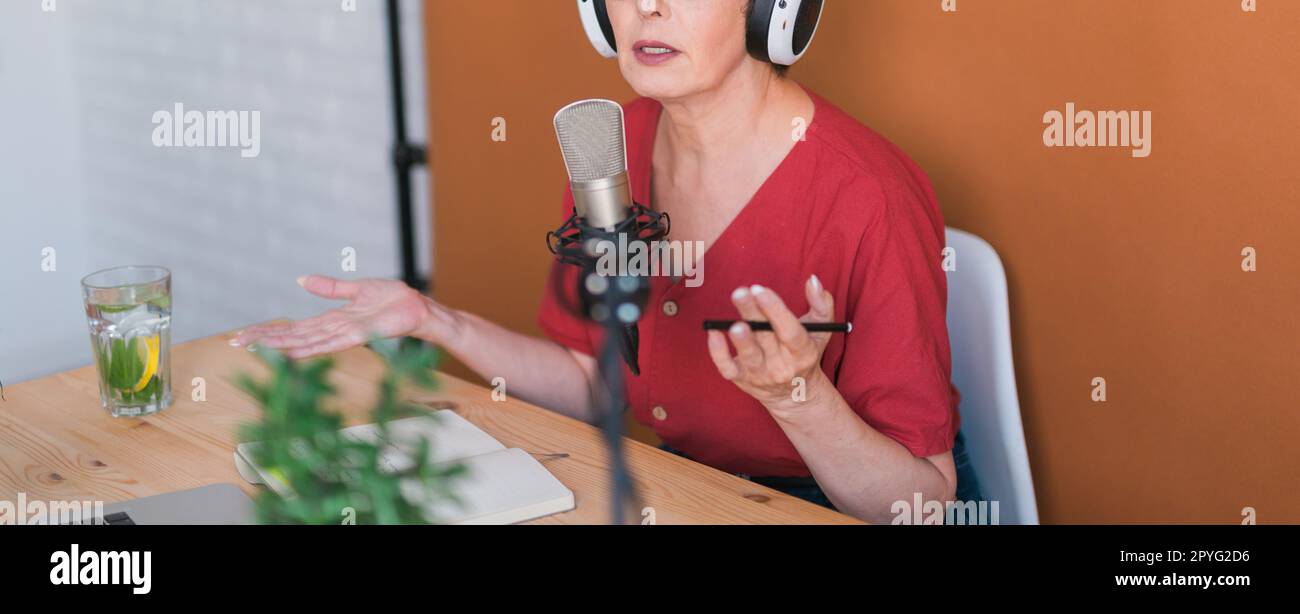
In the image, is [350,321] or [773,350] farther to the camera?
[350,321]

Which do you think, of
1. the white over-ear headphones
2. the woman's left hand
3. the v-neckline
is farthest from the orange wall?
the woman's left hand

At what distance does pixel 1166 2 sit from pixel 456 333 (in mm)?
976

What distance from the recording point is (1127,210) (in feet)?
5.10

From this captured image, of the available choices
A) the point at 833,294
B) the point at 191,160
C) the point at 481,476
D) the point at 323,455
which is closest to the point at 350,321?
the point at 481,476

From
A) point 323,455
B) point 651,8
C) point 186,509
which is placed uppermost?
point 651,8

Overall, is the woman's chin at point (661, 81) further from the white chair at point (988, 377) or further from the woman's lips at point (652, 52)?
the white chair at point (988, 377)

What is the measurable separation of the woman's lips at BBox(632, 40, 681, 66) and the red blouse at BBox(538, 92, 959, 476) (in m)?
0.20

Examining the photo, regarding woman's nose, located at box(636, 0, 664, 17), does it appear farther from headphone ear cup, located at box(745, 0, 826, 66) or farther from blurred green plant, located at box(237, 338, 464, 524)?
blurred green plant, located at box(237, 338, 464, 524)

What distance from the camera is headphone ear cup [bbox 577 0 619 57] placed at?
1487mm

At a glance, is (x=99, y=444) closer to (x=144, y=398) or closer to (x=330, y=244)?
(x=144, y=398)

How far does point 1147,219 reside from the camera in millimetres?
1539

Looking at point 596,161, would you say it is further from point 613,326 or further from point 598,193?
point 613,326

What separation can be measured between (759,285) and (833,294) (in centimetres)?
17

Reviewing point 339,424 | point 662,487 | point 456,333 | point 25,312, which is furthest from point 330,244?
point 339,424
